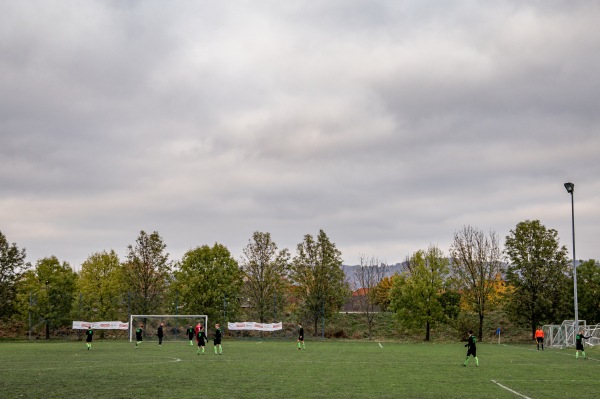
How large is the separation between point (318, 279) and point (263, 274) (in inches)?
272

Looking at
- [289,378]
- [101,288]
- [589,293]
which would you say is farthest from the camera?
[101,288]

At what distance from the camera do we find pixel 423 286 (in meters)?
72.1

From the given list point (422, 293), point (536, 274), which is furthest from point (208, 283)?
point (536, 274)

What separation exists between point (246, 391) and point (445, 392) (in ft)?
21.1

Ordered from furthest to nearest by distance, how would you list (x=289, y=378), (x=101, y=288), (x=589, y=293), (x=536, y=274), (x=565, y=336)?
(x=101, y=288), (x=589, y=293), (x=536, y=274), (x=565, y=336), (x=289, y=378)

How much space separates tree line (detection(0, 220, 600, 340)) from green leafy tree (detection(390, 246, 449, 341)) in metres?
0.12

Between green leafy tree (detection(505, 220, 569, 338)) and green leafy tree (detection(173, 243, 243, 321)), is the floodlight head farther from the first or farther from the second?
green leafy tree (detection(173, 243, 243, 321))

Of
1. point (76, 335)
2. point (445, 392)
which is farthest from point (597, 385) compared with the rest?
point (76, 335)

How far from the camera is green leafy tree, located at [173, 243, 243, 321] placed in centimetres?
7456

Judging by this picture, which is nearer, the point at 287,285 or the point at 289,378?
the point at 289,378

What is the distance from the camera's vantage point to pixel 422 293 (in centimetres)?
7200

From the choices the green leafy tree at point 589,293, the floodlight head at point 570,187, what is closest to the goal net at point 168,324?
the floodlight head at point 570,187

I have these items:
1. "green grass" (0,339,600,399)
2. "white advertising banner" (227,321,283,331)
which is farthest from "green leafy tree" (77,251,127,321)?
"green grass" (0,339,600,399)

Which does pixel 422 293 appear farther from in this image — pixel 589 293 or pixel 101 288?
pixel 101 288
